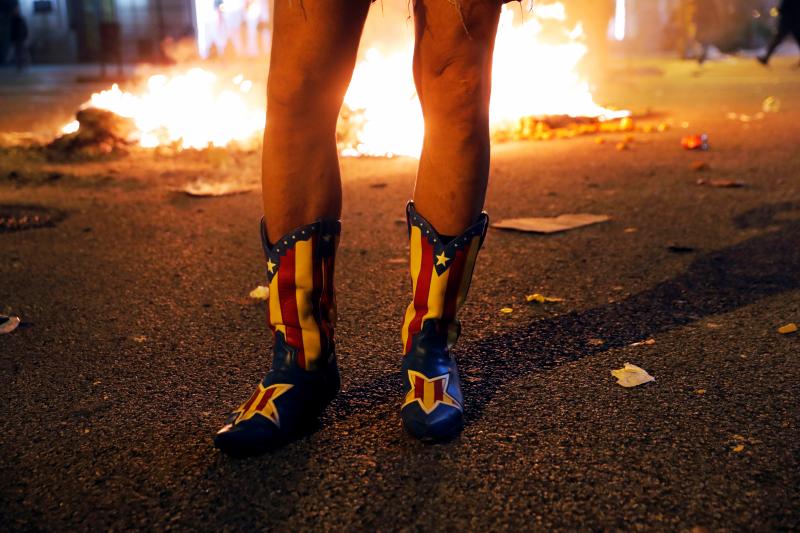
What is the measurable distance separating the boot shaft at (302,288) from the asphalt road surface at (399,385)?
0.18 metres

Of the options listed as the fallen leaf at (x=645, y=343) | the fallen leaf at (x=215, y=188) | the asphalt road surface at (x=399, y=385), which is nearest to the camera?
the asphalt road surface at (x=399, y=385)

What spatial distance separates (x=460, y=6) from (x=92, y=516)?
1261 mm

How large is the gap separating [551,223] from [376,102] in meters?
4.10

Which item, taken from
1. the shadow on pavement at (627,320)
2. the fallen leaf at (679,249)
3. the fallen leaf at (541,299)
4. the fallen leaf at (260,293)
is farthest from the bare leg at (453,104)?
the fallen leaf at (679,249)

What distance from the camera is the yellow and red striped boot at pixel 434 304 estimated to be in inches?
75.7

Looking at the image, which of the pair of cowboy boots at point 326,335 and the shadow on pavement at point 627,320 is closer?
the pair of cowboy boots at point 326,335

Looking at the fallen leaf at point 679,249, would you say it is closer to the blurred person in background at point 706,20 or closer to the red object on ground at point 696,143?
the red object on ground at point 696,143

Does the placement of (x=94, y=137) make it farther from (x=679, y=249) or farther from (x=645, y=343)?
(x=645, y=343)

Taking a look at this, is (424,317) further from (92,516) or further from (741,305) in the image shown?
(741,305)

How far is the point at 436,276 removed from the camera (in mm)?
1954

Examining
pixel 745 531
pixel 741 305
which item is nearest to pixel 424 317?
pixel 745 531

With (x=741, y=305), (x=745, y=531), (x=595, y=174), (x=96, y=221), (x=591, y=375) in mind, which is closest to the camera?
(x=745, y=531)

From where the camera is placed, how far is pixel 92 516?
1501 mm

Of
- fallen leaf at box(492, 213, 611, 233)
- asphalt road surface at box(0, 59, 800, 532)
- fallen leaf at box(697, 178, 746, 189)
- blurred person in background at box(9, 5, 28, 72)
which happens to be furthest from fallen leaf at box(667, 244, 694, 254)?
blurred person in background at box(9, 5, 28, 72)
